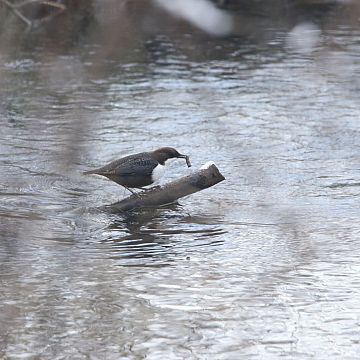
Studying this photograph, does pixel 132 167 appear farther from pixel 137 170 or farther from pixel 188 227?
pixel 188 227

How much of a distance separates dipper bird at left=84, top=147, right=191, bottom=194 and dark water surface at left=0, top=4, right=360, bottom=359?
303 mm

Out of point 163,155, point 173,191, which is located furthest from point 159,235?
point 163,155

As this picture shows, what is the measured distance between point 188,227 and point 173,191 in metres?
0.47

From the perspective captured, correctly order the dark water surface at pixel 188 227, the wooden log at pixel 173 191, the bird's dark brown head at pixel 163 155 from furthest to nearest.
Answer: the bird's dark brown head at pixel 163 155
the wooden log at pixel 173 191
the dark water surface at pixel 188 227

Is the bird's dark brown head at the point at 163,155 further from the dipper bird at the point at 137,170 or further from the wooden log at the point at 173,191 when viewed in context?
the wooden log at the point at 173,191

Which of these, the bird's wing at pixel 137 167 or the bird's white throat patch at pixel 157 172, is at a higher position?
the bird's wing at pixel 137 167

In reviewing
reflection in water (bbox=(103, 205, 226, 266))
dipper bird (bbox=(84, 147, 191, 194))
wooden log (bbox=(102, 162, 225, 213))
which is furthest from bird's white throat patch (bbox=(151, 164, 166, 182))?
reflection in water (bbox=(103, 205, 226, 266))

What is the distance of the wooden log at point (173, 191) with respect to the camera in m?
7.21

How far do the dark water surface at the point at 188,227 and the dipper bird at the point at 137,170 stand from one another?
0.99 ft

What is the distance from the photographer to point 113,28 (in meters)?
1.48

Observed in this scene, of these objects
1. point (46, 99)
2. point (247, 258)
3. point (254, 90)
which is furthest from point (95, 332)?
point (254, 90)

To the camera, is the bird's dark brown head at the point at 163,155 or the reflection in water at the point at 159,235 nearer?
the reflection in water at the point at 159,235

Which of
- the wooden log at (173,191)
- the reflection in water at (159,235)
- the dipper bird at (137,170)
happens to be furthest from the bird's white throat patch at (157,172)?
the reflection in water at (159,235)

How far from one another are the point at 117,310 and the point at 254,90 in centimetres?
823
